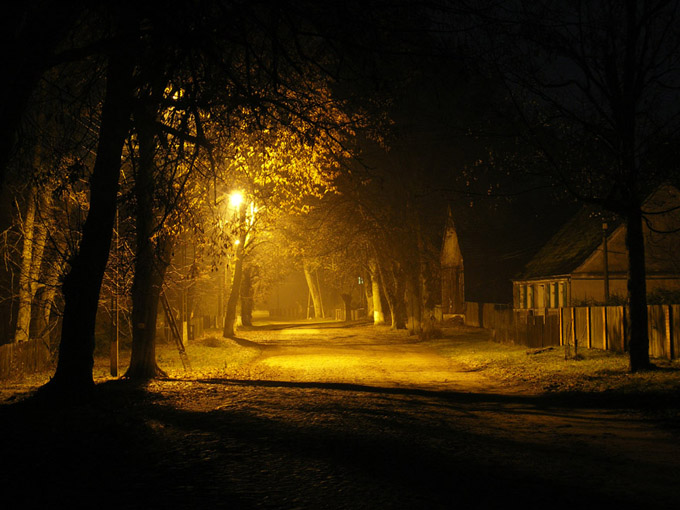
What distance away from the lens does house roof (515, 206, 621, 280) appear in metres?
35.1

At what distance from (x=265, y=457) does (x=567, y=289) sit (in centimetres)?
3135

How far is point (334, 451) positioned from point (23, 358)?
13598 millimetres

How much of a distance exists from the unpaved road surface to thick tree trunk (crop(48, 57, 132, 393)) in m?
0.71

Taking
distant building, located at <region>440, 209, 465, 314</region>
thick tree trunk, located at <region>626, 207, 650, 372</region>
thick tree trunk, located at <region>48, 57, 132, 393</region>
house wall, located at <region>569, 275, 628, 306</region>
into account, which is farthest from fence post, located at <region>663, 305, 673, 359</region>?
distant building, located at <region>440, 209, 465, 314</region>

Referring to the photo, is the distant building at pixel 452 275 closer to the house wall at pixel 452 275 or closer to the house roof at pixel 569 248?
the house wall at pixel 452 275

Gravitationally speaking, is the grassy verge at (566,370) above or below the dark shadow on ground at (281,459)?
above

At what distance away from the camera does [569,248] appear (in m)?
37.7

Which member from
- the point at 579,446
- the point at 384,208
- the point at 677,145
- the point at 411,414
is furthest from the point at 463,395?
the point at 384,208

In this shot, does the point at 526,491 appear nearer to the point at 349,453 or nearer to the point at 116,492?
the point at 349,453

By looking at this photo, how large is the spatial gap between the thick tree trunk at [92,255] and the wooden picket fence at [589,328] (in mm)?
A: 13600

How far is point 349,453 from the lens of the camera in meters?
7.49

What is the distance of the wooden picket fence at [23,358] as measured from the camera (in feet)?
55.8

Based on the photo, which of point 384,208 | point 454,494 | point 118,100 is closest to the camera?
point 454,494

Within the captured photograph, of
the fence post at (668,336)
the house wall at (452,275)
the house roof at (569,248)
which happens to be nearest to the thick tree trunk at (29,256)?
the fence post at (668,336)
